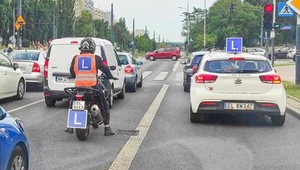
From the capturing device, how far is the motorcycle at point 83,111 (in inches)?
322

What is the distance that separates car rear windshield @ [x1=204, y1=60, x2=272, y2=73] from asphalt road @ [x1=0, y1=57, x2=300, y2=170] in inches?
44.7

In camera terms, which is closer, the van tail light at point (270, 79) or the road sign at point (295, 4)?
the van tail light at point (270, 79)

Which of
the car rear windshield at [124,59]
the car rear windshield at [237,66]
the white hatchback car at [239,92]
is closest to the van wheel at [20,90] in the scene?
the car rear windshield at [124,59]

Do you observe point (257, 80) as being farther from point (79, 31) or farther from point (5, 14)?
point (79, 31)

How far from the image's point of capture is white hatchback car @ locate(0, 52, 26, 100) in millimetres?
13509

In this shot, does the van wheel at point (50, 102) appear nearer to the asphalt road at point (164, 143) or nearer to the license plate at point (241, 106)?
the asphalt road at point (164, 143)

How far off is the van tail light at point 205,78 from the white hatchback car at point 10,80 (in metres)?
5.80

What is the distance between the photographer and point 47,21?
3642 inches

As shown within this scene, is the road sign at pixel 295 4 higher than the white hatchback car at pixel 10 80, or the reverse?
the road sign at pixel 295 4

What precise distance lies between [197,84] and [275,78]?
155 centimetres

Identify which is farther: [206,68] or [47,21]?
[47,21]

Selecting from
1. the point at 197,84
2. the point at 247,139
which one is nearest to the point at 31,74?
the point at 197,84

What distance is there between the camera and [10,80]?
551 inches

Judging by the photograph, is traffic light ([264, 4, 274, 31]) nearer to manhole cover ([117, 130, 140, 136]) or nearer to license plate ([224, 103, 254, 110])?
license plate ([224, 103, 254, 110])
